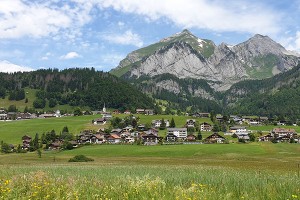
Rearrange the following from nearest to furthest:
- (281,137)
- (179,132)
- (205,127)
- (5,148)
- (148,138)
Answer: (5,148)
(148,138)
(281,137)
(179,132)
(205,127)

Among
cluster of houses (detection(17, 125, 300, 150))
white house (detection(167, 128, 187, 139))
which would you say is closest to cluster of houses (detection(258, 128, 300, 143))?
cluster of houses (detection(17, 125, 300, 150))

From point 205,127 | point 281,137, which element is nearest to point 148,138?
point 205,127

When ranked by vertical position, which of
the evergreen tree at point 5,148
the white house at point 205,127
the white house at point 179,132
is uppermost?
the white house at point 205,127

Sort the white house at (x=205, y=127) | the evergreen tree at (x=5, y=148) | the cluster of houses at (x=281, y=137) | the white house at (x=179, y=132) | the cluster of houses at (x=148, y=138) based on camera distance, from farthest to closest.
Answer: the white house at (x=205, y=127), the white house at (x=179, y=132), the cluster of houses at (x=281, y=137), the cluster of houses at (x=148, y=138), the evergreen tree at (x=5, y=148)

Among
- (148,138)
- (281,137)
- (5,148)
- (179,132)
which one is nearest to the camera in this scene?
(5,148)

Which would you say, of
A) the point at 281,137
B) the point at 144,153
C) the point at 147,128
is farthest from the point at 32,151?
the point at 281,137

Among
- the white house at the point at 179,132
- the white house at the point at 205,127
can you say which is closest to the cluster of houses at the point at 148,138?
the white house at the point at 179,132

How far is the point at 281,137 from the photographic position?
516 ft

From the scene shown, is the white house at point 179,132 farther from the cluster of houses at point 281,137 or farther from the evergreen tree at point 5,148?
the evergreen tree at point 5,148

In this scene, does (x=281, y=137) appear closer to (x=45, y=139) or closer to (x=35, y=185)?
(x=45, y=139)

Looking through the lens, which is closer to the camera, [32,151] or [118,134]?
[32,151]

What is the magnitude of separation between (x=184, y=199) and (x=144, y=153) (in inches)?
3716

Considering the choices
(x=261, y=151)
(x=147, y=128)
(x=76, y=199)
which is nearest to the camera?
(x=76, y=199)

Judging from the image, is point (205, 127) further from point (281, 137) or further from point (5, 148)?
point (5, 148)
